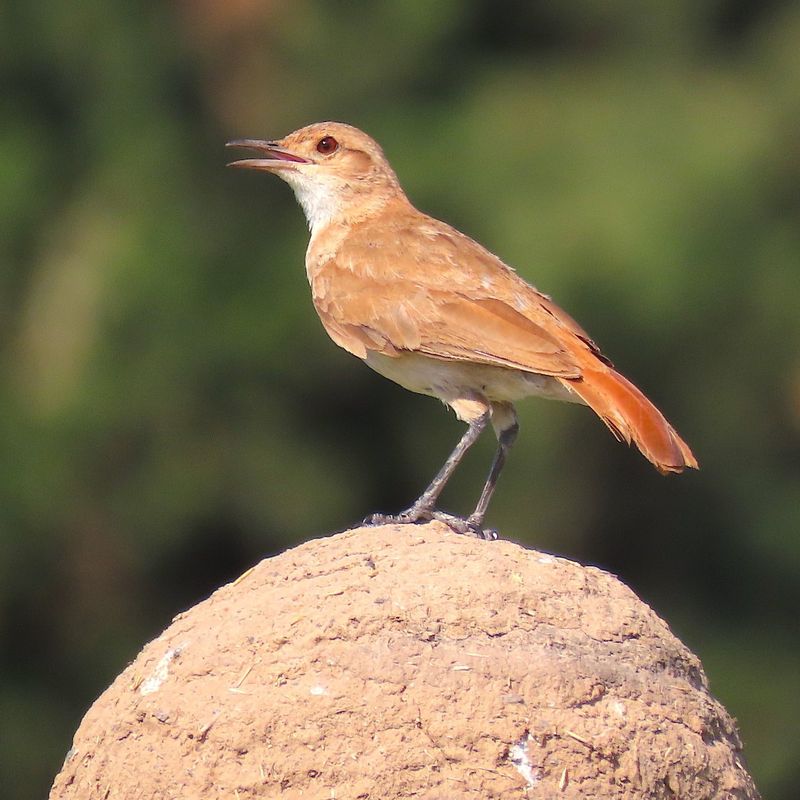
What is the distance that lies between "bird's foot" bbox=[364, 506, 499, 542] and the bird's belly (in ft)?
1.61

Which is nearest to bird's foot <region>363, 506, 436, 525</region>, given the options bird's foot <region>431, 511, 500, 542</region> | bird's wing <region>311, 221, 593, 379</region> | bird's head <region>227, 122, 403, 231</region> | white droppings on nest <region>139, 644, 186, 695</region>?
bird's foot <region>431, 511, 500, 542</region>

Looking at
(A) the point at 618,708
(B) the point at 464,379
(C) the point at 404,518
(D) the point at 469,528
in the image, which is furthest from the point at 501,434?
(A) the point at 618,708

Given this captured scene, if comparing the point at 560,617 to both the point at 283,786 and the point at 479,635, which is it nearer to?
the point at 479,635

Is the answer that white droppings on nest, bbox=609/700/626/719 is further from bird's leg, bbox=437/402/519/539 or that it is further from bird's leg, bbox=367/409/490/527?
bird's leg, bbox=437/402/519/539

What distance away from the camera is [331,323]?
8086mm

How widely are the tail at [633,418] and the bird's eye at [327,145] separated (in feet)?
7.88

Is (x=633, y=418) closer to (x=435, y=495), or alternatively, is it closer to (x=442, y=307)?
(x=435, y=495)

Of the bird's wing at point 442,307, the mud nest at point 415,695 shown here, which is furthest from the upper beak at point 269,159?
the mud nest at point 415,695

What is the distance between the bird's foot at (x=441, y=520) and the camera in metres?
6.74

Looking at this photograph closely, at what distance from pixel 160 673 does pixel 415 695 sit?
86 centimetres

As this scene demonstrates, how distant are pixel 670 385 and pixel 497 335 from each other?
22.0ft

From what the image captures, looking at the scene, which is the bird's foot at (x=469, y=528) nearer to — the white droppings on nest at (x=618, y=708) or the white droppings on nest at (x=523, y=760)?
the white droppings on nest at (x=618, y=708)

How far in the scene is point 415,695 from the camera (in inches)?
220

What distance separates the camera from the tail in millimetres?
6617
